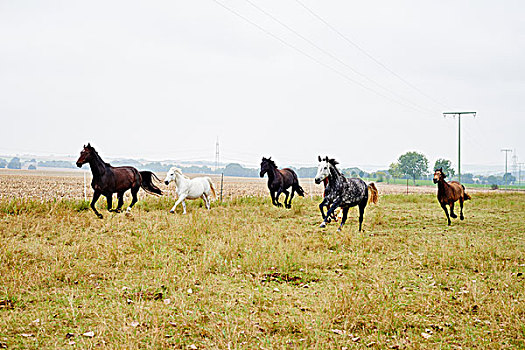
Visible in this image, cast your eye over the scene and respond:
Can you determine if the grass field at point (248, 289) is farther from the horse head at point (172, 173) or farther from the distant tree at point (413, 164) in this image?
the distant tree at point (413, 164)

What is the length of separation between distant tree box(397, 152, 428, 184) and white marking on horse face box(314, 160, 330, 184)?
11798cm

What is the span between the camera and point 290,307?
545 cm

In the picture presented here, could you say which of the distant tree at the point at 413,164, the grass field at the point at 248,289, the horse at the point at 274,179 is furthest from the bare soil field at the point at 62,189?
the distant tree at the point at 413,164

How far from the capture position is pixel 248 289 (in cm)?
621

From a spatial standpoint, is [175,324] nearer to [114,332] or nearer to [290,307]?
[114,332]

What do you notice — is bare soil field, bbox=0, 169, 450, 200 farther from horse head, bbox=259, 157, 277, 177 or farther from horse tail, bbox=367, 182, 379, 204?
horse tail, bbox=367, 182, 379, 204

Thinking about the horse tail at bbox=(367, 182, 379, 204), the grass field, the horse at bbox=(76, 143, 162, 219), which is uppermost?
the horse at bbox=(76, 143, 162, 219)

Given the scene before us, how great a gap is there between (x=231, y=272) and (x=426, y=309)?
313 cm

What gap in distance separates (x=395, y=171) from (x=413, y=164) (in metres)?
7.78

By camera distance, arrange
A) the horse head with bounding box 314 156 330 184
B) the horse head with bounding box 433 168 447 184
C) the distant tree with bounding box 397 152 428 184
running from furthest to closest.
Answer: the distant tree with bounding box 397 152 428 184 < the horse head with bounding box 433 168 447 184 < the horse head with bounding box 314 156 330 184

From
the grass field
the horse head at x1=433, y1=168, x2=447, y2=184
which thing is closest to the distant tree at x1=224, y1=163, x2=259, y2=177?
the horse head at x1=433, y1=168, x2=447, y2=184

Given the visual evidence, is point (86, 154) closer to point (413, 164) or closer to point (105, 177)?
point (105, 177)

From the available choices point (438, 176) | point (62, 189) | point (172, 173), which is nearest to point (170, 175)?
point (172, 173)

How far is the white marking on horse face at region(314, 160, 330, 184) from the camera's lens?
36.7ft
